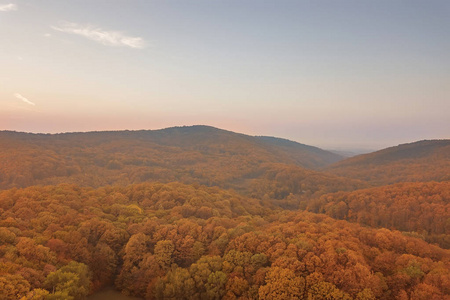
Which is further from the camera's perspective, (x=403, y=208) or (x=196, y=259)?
(x=403, y=208)

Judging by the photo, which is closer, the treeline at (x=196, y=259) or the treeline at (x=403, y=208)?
the treeline at (x=196, y=259)

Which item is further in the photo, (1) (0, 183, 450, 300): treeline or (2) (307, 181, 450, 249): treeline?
(2) (307, 181, 450, 249): treeline

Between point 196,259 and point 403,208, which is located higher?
point 403,208

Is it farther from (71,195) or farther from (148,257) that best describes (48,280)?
(71,195)
